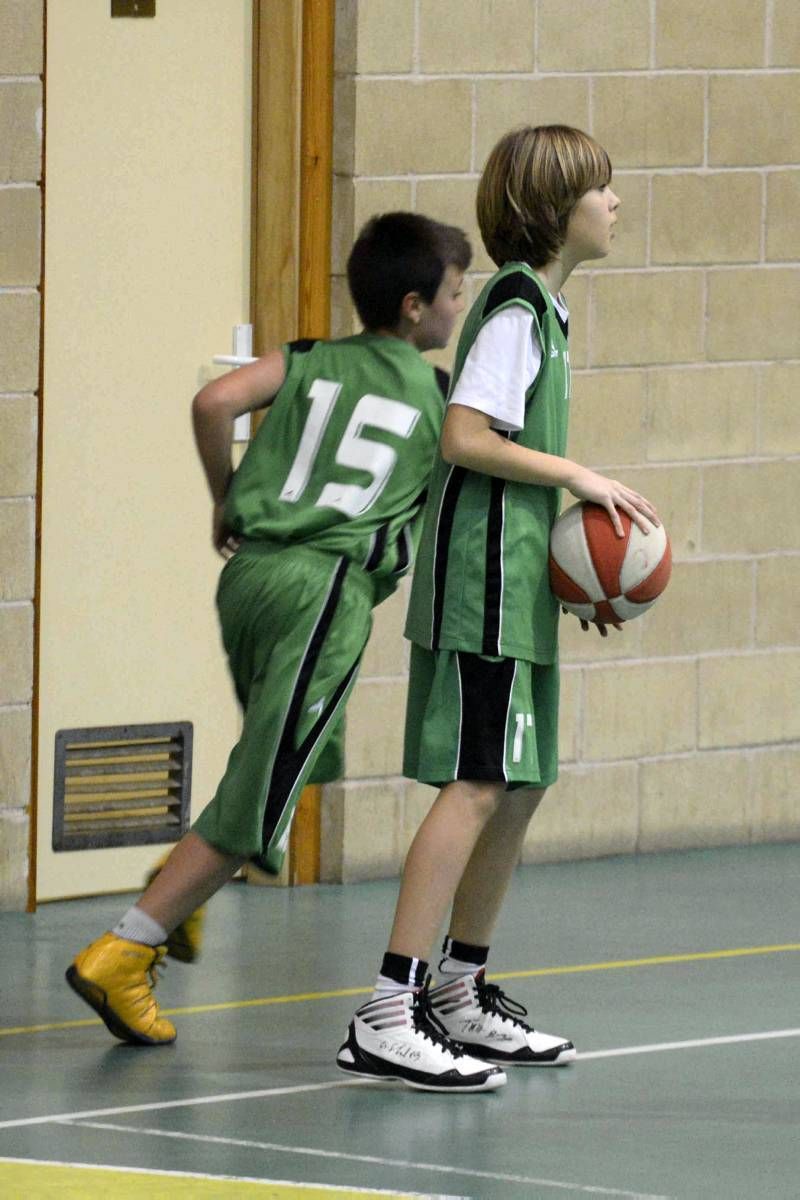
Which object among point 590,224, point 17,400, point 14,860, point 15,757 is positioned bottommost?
point 14,860

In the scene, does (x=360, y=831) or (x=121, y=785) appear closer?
(x=121, y=785)

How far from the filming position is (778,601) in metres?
7.72

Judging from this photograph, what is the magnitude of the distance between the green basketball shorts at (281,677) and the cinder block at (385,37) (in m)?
2.19

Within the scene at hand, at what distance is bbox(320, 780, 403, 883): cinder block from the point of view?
277 inches

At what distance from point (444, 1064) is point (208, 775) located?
232cm

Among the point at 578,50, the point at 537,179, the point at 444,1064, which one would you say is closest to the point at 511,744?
the point at 444,1064

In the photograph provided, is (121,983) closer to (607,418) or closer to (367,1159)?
(367,1159)

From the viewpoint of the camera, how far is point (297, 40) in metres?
6.88

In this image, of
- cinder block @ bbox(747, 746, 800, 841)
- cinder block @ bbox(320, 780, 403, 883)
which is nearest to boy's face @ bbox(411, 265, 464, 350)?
cinder block @ bbox(320, 780, 403, 883)

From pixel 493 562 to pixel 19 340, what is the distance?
2.11 metres

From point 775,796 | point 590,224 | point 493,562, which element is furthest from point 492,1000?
point 775,796

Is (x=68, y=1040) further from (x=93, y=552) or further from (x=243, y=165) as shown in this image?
(x=243, y=165)

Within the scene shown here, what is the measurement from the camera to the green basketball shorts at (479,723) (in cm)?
479

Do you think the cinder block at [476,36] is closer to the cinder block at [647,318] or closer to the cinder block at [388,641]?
the cinder block at [647,318]
